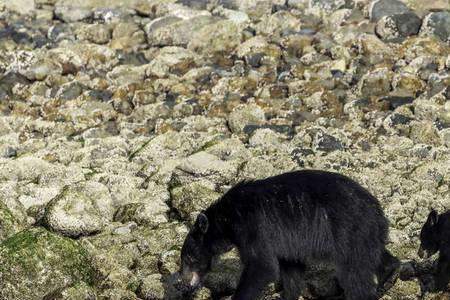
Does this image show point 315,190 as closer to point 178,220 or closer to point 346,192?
point 346,192

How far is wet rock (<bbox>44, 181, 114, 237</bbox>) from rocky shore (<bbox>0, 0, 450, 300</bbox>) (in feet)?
0.06

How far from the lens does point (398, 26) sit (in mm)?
15250

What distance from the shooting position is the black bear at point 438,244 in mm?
7523

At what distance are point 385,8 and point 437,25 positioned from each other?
1.40 meters

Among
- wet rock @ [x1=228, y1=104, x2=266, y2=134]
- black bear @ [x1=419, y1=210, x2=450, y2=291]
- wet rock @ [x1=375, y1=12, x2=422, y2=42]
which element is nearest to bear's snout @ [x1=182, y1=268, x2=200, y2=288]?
black bear @ [x1=419, y1=210, x2=450, y2=291]

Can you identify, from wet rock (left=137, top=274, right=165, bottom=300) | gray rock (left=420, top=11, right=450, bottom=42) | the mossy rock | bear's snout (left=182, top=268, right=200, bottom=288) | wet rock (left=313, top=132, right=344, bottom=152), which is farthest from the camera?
gray rock (left=420, top=11, right=450, bottom=42)

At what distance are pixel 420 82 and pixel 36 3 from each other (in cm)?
1027

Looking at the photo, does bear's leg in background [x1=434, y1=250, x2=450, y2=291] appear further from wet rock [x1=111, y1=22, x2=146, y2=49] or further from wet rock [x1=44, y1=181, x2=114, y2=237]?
wet rock [x1=111, y1=22, x2=146, y2=49]

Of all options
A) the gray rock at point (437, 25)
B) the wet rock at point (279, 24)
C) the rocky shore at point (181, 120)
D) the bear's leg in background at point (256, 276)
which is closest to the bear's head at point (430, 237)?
the rocky shore at point (181, 120)

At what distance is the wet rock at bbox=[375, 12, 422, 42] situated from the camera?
15.1 m

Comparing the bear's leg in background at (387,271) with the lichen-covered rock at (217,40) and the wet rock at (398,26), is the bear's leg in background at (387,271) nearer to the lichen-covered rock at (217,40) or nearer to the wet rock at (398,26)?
the wet rock at (398,26)

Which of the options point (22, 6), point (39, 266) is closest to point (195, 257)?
point (39, 266)

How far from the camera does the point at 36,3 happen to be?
765 inches

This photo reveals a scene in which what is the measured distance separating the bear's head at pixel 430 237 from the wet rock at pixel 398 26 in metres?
7.59
